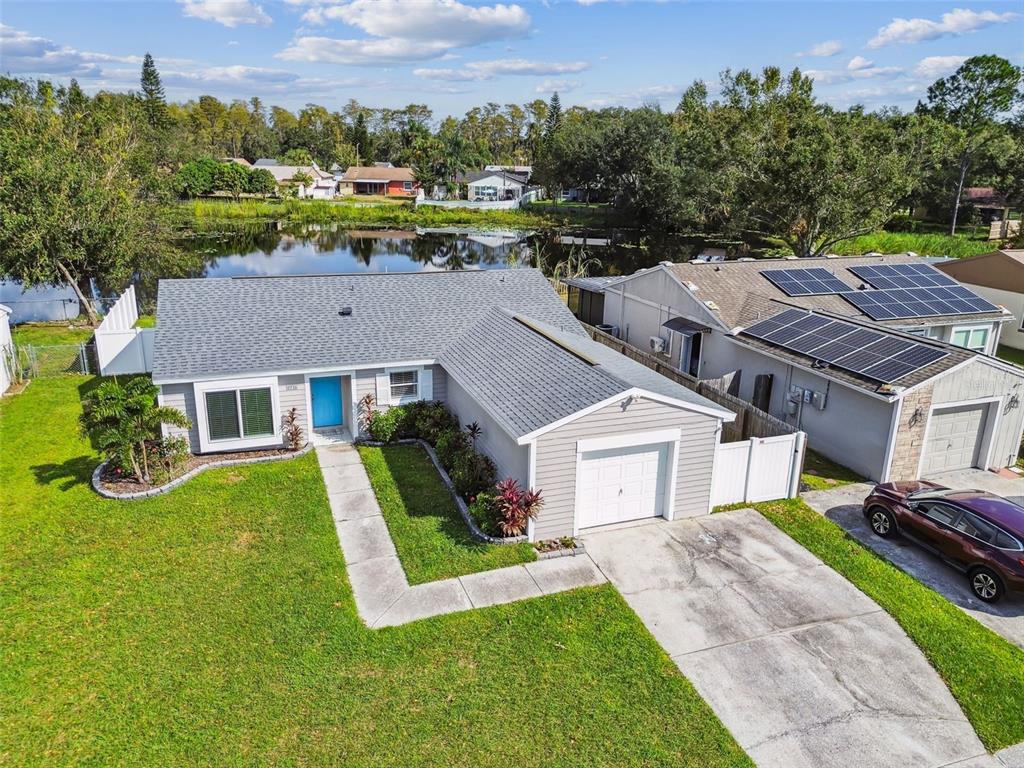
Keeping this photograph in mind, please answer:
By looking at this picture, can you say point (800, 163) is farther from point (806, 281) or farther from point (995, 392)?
point (995, 392)

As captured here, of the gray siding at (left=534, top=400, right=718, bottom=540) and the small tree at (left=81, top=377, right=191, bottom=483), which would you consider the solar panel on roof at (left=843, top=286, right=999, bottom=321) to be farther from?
the small tree at (left=81, top=377, right=191, bottom=483)

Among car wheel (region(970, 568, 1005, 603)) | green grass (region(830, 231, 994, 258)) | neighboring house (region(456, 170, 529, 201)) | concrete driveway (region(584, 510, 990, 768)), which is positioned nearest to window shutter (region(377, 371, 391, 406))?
concrete driveway (region(584, 510, 990, 768))

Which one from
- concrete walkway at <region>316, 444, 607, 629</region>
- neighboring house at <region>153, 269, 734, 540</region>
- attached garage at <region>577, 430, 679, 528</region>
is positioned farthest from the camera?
attached garage at <region>577, 430, 679, 528</region>

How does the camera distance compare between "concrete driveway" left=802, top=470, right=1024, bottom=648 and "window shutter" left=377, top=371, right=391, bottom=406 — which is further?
"window shutter" left=377, top=371, right=391, bottom=406

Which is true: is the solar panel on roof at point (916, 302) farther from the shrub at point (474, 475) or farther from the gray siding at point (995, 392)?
the shrub at point (474, 475)

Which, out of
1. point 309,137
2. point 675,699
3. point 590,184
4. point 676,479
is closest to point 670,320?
point 676,479

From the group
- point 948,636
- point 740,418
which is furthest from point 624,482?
point 948,636

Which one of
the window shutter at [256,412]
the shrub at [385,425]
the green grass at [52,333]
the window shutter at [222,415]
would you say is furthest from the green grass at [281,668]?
the green grass at [52,333]
